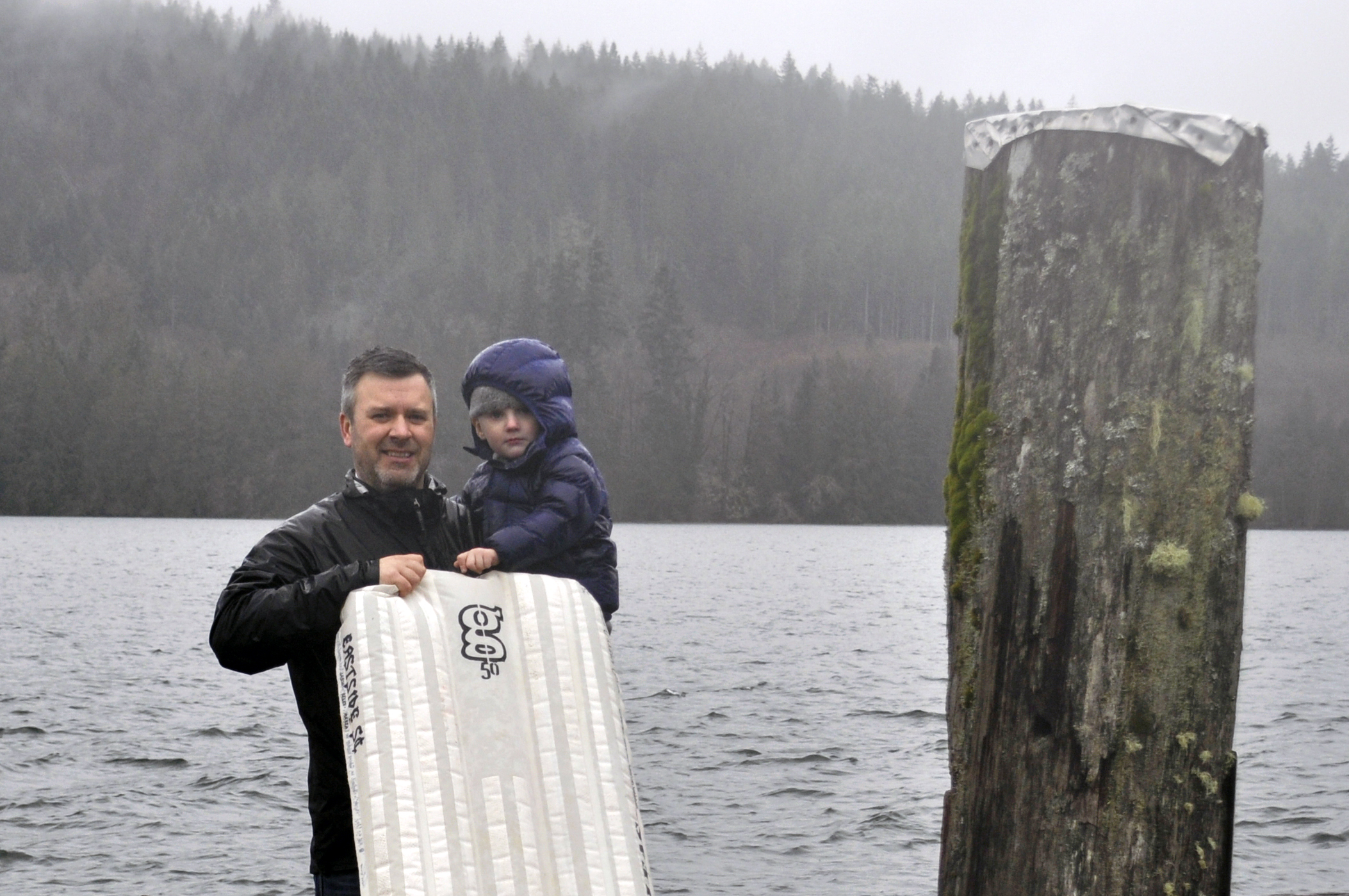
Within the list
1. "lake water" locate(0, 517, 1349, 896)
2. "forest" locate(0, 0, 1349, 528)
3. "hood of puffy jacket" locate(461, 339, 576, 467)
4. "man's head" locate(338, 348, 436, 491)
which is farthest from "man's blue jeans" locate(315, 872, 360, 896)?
"forest" locate(0, 0, 1349, 528)

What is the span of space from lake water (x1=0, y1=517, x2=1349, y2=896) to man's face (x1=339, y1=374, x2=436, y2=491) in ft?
29.4

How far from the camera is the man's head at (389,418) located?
326cm

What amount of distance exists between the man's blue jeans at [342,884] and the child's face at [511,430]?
50.9 inches

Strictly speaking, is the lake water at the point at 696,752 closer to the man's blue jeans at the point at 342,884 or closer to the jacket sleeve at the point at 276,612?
the man's blue jeans at the point at 342,884

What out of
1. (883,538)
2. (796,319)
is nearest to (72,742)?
(883,538)

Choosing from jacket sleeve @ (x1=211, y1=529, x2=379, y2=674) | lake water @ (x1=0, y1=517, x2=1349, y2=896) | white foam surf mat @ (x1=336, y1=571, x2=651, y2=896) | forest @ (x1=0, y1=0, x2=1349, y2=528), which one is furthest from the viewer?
forest @ (x1=0, y1=0, x2=1349, y2=528)

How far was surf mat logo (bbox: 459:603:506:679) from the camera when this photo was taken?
3.07 metres

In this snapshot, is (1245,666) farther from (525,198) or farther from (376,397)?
(525,198)

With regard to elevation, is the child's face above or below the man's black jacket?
above

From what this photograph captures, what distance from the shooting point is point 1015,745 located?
3.13 m

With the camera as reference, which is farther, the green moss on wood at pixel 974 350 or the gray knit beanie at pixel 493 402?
the gray knit beanie at pixel 493 402

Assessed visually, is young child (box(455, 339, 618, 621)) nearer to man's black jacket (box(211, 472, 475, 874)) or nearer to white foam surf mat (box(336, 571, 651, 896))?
man's black jacket (box(211, 472, 475, 874))

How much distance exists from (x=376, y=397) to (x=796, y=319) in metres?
165

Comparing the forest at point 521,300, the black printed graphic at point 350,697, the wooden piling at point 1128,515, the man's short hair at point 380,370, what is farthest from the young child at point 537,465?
the forest at point 521,300
